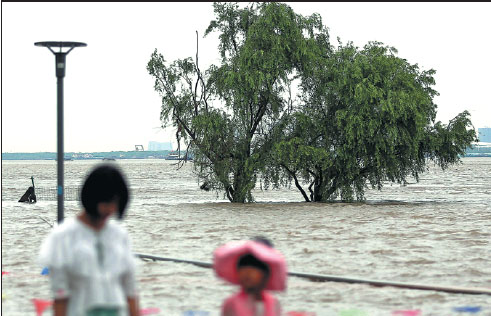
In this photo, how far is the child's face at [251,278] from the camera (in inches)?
183

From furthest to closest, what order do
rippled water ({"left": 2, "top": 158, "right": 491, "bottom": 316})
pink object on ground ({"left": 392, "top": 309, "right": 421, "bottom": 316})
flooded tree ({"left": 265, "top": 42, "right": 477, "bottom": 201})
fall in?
flooded tree ({"left": 265, "top": 42, "right": 477, "bottom": 201}) → rippled water ({"left": 2, "top": 158, "right": 491, "bottom": 316}) → pink object on ground ({"left": 392, "top": 309, "right": 421, "bottom": 316})

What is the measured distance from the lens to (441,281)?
13.0m

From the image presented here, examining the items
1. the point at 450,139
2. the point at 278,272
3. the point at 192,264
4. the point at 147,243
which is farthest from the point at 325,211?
the point at 278,272

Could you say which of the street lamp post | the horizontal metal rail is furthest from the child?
the street lamp post

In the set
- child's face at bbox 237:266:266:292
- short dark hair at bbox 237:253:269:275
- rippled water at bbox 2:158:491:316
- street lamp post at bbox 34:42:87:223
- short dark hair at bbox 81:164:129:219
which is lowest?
rippled water at bbox 2:158:491:316

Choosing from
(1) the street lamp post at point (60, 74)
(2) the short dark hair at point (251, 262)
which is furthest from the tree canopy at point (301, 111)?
Result: (2) the short dark hair at point (251, 262)

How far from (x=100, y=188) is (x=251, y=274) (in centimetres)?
89

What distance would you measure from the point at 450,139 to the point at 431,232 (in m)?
17.1

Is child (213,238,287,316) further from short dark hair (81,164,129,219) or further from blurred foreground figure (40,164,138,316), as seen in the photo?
short dark hair (81,164,129,219)

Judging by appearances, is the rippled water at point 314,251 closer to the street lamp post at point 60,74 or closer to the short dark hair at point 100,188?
the street lamp post at point 60,74

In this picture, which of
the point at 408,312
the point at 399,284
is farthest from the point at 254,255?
the point at 399,284

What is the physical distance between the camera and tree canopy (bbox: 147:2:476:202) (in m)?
37.8

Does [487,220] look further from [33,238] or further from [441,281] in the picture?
[441,281]

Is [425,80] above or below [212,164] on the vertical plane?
above
